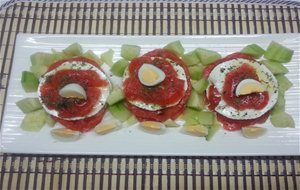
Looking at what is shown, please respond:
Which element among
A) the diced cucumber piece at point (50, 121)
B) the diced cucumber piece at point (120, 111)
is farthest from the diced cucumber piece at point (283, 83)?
the diced cucumber piece at point (50, 121)

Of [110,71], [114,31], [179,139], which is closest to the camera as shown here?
[179,139]

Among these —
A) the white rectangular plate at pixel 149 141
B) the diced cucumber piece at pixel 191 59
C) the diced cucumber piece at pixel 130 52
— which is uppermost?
the diced cucumber piece at pixel 130 52

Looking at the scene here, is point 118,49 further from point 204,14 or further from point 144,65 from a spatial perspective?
point 204,14

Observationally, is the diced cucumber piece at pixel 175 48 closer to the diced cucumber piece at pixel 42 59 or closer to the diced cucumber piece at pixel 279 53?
the diced cucumber piece at pixel 279 53

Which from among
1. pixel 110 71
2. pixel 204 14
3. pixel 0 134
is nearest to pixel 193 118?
pixel 110 71

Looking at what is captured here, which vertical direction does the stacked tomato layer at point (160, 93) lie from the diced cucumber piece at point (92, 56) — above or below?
below

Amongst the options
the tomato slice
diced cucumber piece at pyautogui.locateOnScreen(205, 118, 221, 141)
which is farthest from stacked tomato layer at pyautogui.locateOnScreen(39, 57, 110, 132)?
diced cucumber piece at pyautogui.locateOnScreen(205, 118, 221, 141)
